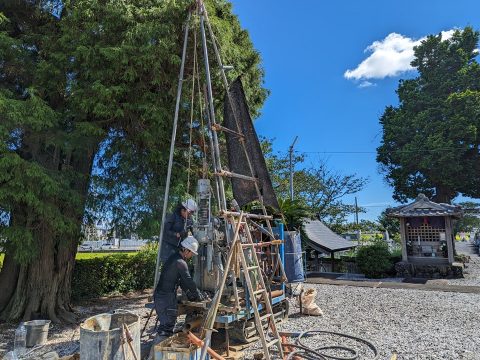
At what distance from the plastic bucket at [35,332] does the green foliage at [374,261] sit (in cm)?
1248

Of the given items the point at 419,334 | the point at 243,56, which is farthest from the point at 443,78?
the point at 419,334

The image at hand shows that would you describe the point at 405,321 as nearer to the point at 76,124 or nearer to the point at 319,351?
the point at 319,351

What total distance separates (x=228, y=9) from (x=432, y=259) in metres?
12.9

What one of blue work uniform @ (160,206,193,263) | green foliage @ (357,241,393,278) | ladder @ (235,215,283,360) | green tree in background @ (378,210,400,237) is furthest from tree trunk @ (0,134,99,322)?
green tree in background @ (378,210,400,237)

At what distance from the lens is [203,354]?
3.87 m

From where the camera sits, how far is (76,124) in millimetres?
7062

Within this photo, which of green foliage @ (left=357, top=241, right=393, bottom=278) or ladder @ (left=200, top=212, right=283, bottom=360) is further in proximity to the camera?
green foliage @ (left=357, top=241, right=393, bottom=278)

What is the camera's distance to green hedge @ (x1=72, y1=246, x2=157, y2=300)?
10.2m

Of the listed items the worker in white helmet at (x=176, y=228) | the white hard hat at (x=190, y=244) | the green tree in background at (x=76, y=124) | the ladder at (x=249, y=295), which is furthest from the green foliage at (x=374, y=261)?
the white hard hat at (x=190, y=244)

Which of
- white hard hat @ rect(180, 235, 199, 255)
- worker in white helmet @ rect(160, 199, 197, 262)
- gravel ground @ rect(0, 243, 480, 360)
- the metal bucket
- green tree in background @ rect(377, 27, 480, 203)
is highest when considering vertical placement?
green tree in background @ rect(377, 27, 480, 203)

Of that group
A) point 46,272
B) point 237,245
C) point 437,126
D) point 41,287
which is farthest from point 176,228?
point 437,126

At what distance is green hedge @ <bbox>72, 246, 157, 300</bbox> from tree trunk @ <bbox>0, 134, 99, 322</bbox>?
5.62ft

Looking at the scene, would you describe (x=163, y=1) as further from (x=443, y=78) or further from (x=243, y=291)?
(x=443, y=78)

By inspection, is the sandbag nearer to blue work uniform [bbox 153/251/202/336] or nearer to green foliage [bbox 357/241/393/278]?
blue work uniform [bbox 153/251/202/336]
